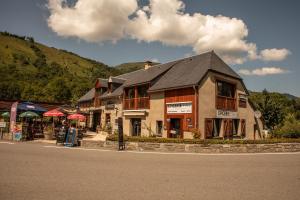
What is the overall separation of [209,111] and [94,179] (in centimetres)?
1508

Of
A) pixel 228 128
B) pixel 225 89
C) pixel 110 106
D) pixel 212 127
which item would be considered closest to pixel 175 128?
pixel 212 127

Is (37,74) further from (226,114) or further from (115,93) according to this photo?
(226,114)

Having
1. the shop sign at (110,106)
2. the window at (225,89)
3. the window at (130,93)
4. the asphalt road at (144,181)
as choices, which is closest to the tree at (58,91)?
the shop sign at (110,106)

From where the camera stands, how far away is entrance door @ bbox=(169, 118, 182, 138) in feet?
69.7

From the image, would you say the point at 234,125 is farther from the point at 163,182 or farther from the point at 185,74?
the point at 163,182

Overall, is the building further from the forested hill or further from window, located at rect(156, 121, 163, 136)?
the forested hill

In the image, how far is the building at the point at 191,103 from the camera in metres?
20.7

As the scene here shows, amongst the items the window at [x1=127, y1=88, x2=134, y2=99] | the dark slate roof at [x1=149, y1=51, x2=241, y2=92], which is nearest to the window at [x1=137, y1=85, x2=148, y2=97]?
the window at [x1=127, y1=88, x2=134, y2=99]

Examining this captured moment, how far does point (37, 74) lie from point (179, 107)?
79.9m

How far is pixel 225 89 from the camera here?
23797 mm

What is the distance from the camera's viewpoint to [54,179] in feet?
24.4

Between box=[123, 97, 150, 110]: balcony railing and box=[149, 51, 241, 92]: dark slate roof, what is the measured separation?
152 centimetres

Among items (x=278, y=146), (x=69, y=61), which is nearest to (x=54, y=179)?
(x=278, y=146)

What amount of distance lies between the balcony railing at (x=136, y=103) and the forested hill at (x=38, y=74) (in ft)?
108
